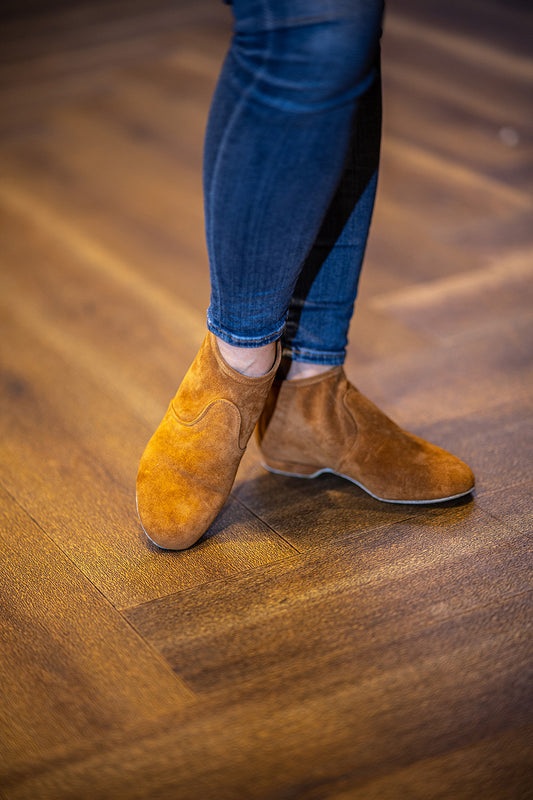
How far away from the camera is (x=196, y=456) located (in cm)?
80

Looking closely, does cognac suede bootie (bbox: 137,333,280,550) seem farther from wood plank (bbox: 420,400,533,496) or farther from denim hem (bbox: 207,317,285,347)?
wood plank (bbox: 420,400,533,496)

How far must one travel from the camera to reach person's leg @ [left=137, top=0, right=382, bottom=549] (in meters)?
0.60

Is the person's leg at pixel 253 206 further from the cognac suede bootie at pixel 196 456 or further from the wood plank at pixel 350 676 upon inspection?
the wood plank at pixel 350 676

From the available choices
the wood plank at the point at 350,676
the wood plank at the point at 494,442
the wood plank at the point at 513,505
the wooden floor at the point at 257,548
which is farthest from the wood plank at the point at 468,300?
the wood plank at the point at 350,676

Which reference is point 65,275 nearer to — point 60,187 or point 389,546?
point 60,187

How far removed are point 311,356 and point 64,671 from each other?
1.28 feet

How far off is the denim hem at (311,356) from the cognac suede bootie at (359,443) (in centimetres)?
1

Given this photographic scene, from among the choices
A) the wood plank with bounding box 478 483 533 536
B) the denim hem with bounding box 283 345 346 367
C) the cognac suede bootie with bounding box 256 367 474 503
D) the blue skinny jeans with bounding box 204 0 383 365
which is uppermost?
the blue skinny jeans with bounding box 204 0 383 365

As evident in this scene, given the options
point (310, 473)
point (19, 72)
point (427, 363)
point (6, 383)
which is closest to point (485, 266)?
point (427, 363)

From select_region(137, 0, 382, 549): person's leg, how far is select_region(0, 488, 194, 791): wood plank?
0.11 m

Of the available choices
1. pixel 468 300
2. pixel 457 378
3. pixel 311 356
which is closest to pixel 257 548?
pixel 311 356

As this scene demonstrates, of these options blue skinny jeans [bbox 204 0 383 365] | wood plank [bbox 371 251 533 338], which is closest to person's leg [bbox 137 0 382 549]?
blue skinny jeans [bbox 204 0 383 365]

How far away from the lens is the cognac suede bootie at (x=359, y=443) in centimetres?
86

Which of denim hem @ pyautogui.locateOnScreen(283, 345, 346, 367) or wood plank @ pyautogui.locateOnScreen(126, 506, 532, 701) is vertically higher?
denim hem @ pyautogui.locateOnScreen(283, 345, 346, 367)
